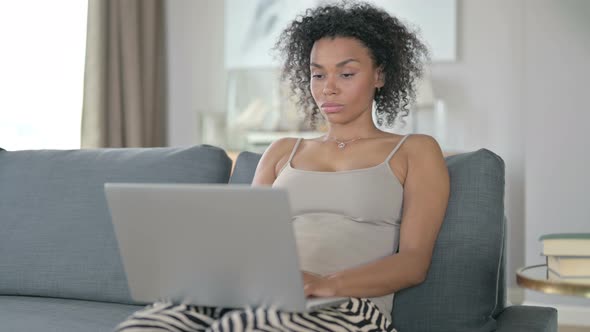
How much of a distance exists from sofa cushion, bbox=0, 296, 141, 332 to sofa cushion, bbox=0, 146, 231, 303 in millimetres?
39

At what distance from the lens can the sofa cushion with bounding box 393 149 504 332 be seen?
163 cm

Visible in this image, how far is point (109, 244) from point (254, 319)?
32.1 inches

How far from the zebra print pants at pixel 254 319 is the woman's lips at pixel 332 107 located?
55cm

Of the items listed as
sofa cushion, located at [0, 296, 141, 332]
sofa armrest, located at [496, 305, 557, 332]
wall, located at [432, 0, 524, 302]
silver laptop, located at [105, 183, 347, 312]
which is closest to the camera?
silver laptop, located at [105, 183, 347, 312]

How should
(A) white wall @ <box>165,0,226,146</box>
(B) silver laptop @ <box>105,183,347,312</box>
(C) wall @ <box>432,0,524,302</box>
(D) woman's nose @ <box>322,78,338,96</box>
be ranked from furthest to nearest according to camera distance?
(A) white wall @ <box>165,0,226,146</box>, (C) wall @ <box>432,0,524,302</box>, (D) woman's nose @ <box>322,78,338,96</box>, (B) silver laptop @ <box>105,183,347,312</box>

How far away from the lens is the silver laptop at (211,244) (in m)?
1.21

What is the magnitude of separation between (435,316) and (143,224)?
642 millimetres

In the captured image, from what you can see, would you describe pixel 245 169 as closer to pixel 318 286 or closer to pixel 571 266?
pixel 318 286

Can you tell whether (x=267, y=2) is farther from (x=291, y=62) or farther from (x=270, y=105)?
(x=291, y=62)

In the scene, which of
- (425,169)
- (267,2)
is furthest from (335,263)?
(267,2)

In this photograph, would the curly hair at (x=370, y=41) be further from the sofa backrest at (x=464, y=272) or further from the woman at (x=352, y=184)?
the sofa backrest at (x=464, y=272)

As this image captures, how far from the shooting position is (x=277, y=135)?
15.5 ft

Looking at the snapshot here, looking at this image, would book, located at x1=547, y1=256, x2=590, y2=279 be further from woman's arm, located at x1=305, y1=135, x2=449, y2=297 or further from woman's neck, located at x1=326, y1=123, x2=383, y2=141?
woman's neck, located at x1=326, y1=123, x2=383, y2=141

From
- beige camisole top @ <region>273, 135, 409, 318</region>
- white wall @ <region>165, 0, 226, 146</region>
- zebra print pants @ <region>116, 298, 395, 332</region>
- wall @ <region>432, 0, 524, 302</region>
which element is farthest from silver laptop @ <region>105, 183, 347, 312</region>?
white wall @ <region>165, 0, 226, 146</region>
